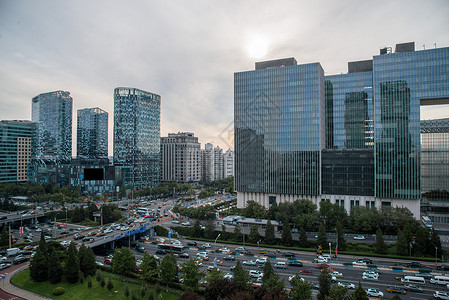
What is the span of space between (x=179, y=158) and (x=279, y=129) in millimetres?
73113

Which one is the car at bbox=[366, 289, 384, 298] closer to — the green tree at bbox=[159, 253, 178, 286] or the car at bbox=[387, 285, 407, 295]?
the car at bbox=[387, 285, 407, 295]

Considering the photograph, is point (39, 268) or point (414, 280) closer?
point (414, 280)

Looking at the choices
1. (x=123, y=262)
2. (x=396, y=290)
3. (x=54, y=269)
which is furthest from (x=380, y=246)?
(x=54, y=269)

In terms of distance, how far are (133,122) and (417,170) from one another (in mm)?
86926

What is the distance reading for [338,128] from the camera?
66812mm

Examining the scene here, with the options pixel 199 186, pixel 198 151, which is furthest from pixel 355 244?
pixel 198 151

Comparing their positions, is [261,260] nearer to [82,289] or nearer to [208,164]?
[82,289]

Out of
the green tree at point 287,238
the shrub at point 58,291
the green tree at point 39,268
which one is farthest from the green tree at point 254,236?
the green tree at point 39,268

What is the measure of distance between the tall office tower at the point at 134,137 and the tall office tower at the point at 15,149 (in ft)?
131

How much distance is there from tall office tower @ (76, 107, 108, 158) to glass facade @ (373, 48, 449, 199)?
122646 mm

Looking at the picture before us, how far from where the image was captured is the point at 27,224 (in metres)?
60.0

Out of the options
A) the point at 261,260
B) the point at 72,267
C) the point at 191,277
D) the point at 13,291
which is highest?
the point at 191,277

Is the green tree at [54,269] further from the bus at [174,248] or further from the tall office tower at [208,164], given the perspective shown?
the tall office tower at [208,164]

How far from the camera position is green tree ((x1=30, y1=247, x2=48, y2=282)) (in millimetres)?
30625
